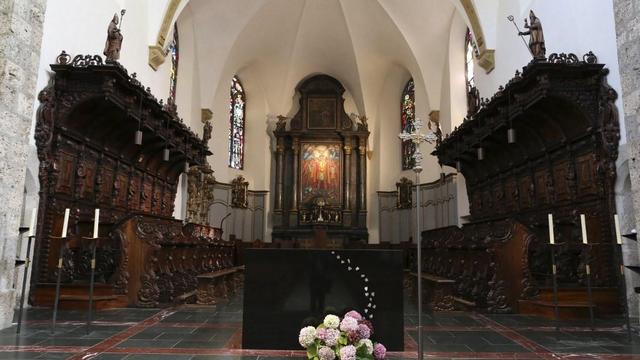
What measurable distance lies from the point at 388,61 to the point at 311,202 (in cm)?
726

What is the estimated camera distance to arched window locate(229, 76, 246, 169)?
67.1ft

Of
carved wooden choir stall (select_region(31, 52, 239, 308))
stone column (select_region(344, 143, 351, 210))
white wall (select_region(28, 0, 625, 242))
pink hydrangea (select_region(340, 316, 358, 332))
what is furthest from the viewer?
stone column (select_region(344, 143, 351, 210))

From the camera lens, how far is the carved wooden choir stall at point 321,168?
20016 millimetres

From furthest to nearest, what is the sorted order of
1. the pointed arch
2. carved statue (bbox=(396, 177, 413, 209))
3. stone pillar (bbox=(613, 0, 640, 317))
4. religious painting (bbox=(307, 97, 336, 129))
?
religious painting (bbox=(307, 97, 336, 129)), carved statue (bbox=(396, 177, 413, 209)), the pointed arch, stone pillar (bbox=(613, 0, 640, 317))

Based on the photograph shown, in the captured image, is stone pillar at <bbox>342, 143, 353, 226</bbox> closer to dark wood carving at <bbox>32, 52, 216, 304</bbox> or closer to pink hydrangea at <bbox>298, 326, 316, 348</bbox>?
dark wood carving at <bbox>32, 52, 216, 304</bbox>

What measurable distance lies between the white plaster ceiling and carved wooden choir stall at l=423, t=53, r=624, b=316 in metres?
7.44

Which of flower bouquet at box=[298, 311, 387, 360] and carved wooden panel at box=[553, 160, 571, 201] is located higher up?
carved wooden panel at box=[553, 160, 571, 201]

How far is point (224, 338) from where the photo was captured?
16.6 feet

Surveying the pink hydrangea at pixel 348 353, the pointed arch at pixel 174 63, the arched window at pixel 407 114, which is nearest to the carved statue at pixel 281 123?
the arched window at pixel 407 114

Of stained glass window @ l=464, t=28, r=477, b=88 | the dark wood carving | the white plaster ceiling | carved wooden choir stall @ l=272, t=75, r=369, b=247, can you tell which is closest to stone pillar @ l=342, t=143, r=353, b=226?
carved wooden choir stall @ l=272, t=75, r=369, b=247

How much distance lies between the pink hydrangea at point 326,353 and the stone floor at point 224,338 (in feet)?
4.82

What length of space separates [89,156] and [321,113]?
1382 centimetres

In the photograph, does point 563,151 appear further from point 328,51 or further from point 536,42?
point 328,51

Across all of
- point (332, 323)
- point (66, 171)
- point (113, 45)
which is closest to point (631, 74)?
point (332, 323)
